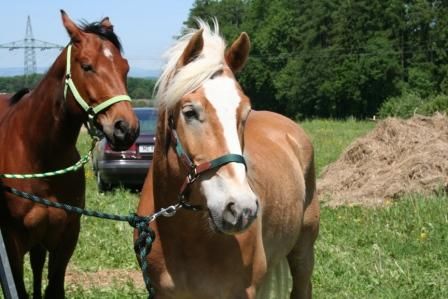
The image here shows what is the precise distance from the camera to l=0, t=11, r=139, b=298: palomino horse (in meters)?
3.95

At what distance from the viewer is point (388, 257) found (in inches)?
250

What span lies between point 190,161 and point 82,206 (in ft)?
5.71

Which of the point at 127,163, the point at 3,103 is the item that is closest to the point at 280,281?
the point at 3,103

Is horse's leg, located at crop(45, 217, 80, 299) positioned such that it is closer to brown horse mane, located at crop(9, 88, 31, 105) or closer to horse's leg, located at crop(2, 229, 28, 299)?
horse's leg, located at crop(2, 229, 28, 299)

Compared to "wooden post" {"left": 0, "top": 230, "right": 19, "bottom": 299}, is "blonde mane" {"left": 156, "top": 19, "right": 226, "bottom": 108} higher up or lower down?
higher up

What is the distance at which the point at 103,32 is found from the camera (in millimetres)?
4180

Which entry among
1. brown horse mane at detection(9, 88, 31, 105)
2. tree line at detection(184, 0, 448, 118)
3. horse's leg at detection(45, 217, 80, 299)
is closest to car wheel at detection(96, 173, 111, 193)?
A: brown horse mane at detection(9, 88, 31, 105)

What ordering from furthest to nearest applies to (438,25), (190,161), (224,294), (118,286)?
(438,25)
(118,286)
(224,294)
(190,161)

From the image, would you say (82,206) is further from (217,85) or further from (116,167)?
(116,167)

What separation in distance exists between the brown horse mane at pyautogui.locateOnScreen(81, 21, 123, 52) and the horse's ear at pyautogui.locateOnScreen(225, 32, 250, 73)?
115 cm

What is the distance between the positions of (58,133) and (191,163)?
60.2 inches

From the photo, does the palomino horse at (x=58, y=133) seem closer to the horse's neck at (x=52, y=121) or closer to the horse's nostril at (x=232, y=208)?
the horse's neck at (x=52, y=121)

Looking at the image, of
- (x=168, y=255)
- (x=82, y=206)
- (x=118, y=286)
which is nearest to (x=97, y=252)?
(x=118, y=286)

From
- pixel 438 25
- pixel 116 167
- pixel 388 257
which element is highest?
pixel 388 257
